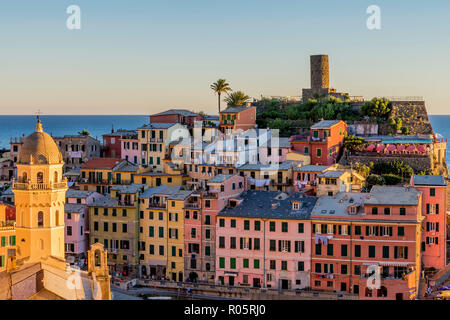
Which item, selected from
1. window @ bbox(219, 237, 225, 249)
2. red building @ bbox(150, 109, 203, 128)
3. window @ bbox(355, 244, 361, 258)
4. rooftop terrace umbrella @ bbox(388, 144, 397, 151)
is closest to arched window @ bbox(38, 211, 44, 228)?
window @ bbox(219, 237, 225, 249)

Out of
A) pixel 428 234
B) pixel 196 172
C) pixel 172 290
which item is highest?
pixel 196 172

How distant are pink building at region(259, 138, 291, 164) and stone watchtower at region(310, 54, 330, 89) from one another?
98.7ft

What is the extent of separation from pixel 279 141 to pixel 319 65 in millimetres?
30974

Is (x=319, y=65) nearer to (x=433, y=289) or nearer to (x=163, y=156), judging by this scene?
(x=163, y=156)

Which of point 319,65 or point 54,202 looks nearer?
point 54,202

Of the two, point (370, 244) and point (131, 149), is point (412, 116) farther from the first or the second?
point (370, 244)

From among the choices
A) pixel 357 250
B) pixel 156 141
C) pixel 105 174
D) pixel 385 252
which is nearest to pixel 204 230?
pixel 357 250

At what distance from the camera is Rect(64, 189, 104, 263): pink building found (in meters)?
53.7

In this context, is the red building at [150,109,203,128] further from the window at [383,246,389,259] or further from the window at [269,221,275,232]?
the window at [383,246,389,259]

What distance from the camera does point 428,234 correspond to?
49.3 m

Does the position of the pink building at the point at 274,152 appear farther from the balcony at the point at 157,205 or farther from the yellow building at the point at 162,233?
the balcony at the point at 157,205
